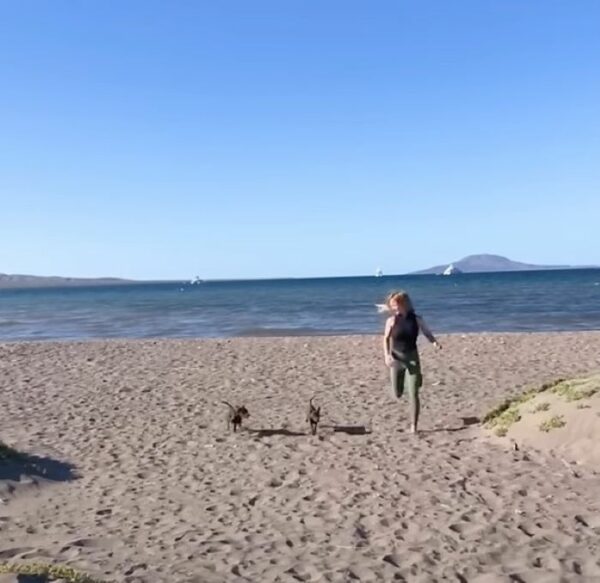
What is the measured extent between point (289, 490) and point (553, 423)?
3.10 meters

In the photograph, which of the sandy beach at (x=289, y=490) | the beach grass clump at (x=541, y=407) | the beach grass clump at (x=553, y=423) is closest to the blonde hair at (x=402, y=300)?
the sandy beach at (x=289, y=490)

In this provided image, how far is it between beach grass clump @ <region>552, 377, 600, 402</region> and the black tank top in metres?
1.88

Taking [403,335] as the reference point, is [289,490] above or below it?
below

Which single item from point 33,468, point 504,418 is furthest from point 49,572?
point 504,418

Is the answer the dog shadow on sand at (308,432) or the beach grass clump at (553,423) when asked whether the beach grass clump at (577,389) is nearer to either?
the beach grass clump at (553,423)

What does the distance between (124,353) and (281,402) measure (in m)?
9.13

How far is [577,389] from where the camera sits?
28.4 feet

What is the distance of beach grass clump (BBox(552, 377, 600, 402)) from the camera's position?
8.44m

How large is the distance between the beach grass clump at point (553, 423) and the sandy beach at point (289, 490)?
0.50 m

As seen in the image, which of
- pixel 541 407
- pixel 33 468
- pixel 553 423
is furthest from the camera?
pixel 541 407

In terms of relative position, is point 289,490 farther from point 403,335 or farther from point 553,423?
point 553,423

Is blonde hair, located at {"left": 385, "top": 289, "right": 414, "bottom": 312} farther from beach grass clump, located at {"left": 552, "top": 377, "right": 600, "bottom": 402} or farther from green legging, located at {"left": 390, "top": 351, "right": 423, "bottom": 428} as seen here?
beach grass clump, located at {"left": 552, "top": 377, "right": 600, "bottom": 402}

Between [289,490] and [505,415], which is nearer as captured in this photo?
[289,490]

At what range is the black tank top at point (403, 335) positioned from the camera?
333 inches
